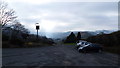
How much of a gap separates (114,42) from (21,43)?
62.5ft

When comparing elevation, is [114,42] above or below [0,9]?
below

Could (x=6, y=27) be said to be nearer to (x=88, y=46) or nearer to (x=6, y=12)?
(x=6, y=12)

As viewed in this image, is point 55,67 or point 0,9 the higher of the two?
point 0,9

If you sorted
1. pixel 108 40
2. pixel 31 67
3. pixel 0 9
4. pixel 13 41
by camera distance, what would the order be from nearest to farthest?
1. pixel 31 67
2. pixel 108 40
3. pixel 13 41
4. pixel 0 9

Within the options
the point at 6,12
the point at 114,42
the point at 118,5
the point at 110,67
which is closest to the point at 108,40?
the point at 114,42

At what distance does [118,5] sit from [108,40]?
593 centimetres

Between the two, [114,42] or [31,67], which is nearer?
[31,67]

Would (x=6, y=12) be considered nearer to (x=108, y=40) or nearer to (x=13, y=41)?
(x=13, y=41)

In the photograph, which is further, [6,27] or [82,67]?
[6,27]

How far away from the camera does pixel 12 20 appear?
166 feet

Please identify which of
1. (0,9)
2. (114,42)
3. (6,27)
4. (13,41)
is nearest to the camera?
(114,42)

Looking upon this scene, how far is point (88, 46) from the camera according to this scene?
78.9ft

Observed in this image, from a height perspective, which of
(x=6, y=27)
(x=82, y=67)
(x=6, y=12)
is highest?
(x=6, y=12)

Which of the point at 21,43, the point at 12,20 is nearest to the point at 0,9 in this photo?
the point at 12,20
